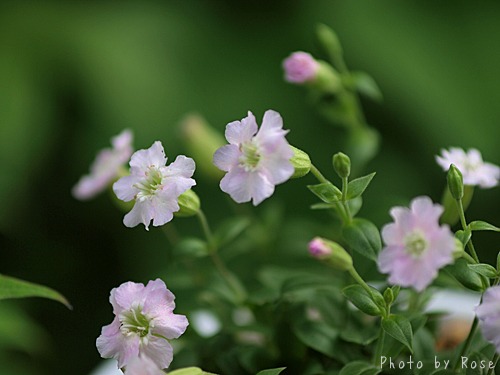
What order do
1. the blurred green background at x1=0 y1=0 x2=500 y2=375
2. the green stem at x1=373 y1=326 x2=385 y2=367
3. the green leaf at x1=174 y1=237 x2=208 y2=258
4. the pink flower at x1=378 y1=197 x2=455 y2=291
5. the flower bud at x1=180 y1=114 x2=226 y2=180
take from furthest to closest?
the blurred green background at x1=0 y1=0 x2=500 y2=375 < the flower bud at x1=180 y1=114 x2=226 y2=180 < the green leaf at x1=174 y1=237 x2=208 y2=258 < the green stem at x1=373 y1=326 x2=385 y2=367 < the pink flower at x1=378 y1=197 x2=455 y2=291

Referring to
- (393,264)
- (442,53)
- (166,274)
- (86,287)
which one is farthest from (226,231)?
(442,53)

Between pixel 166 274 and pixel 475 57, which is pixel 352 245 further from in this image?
pixel 475 57

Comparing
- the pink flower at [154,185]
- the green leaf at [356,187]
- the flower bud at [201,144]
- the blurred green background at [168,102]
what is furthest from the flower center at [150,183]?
the blurred green background at [168,102]

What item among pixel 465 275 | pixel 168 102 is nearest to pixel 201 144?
pixel 465 275

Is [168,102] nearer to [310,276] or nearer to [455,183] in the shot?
[310,276]

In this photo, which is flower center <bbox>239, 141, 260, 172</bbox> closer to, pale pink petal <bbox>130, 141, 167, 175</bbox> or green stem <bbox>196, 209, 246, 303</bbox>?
pale pink petal <bbox>130, 141, 167, 175</bbox>

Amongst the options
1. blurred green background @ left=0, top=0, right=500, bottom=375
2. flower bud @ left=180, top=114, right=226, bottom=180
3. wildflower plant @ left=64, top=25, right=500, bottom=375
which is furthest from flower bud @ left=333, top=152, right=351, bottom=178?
blurred green background @ left=0, top=0, right=500, bottom=375

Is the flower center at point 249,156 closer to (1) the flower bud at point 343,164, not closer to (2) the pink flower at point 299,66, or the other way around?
(1) the flower bud at point 343,164
